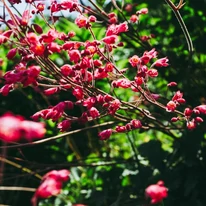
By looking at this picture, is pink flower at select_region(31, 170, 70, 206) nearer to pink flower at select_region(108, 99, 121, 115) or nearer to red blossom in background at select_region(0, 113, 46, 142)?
red blossom in background at select_region(0, 113, 46, 142)

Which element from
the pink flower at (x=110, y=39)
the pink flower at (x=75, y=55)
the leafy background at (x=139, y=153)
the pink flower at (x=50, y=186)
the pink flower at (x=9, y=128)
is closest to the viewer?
the pink flower at (x=9, y=128)

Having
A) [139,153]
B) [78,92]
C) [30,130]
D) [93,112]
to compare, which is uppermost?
[30,130]

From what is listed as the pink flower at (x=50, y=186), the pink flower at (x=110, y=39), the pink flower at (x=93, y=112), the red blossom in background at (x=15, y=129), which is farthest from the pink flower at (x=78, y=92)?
the red blossom in background at (x=15, y=129)

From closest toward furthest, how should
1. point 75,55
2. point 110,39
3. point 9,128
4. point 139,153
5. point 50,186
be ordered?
point 9,128
point 50,186
point 75,55
point 110,39
point 139,153

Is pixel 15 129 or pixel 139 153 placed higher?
pixel 15 129

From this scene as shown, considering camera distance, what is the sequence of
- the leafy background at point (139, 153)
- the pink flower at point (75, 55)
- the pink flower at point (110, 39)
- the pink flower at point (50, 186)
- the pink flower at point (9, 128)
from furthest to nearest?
the leafy background at point (139, 153)
the pink flower at point (110, 39)
the pink flower at point (75, 55)
the pink flower at point (50, 186)
the pink flower at point (9, 128)

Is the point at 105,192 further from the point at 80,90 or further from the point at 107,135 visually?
the point at 80,90

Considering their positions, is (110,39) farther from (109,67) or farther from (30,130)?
(30,130)

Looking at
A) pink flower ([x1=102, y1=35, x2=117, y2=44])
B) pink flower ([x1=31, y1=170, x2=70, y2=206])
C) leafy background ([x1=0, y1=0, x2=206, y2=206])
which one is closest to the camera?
pink flower ([x1=31, y1=170, x2=70, y2=206])

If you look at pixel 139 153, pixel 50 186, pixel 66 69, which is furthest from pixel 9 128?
pixel 139 153

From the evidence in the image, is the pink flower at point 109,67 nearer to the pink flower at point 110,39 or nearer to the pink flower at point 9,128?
the pink flower at point 110,39

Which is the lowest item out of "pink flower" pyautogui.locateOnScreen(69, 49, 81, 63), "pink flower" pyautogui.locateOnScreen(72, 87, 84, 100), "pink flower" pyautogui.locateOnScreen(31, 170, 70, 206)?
"pink flower" pyautogui.locateOnScreen(31, 170, 70, 206)

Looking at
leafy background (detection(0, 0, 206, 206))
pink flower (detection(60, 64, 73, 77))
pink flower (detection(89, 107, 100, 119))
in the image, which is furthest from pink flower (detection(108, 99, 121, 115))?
leafy background (detection(0, 0, 206, 206))

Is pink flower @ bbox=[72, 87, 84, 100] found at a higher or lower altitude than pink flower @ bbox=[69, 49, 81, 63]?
lower
